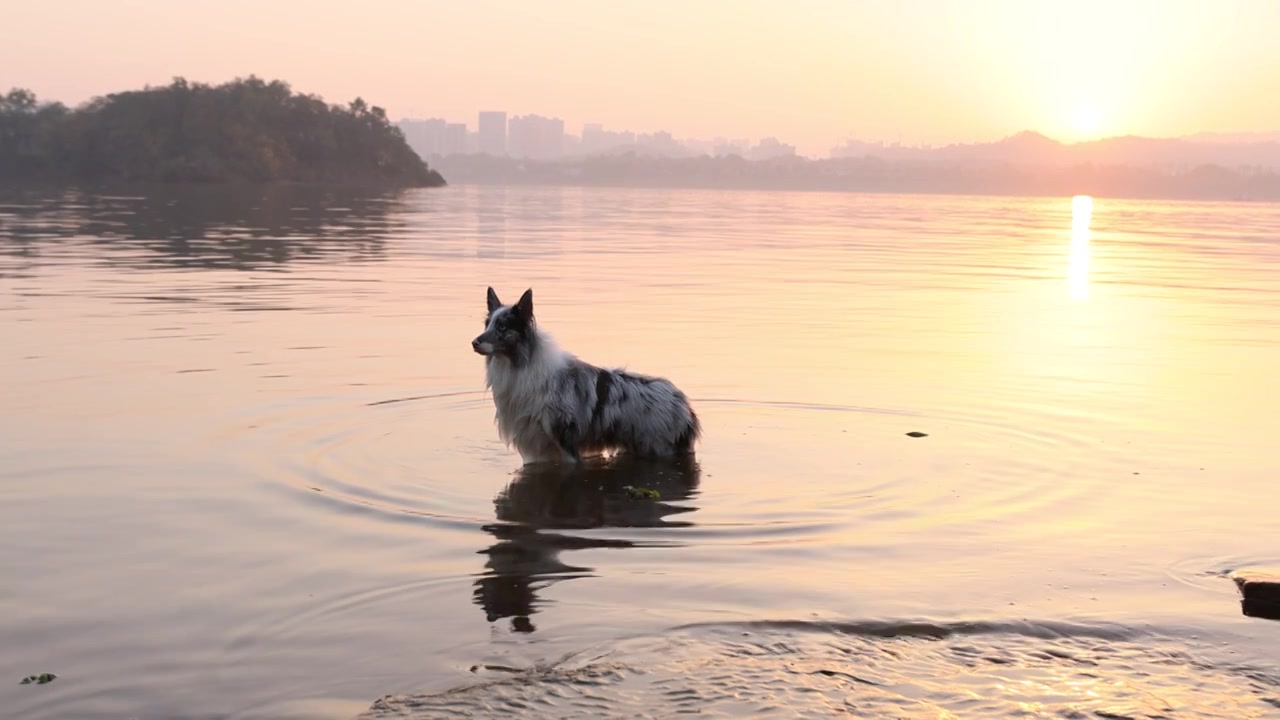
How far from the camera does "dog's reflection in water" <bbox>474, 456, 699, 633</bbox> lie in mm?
8328

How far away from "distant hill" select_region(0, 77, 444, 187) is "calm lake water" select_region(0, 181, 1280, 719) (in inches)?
5729

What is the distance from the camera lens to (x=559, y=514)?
10656 mm

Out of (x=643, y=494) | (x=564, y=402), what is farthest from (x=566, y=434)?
(x=643, y=494)

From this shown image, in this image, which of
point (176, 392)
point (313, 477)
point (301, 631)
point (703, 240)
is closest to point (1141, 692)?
point (301, 631)

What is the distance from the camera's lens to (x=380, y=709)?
20.2ft

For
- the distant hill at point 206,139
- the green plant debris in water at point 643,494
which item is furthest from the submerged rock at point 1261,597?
the distant hill at point 206,139

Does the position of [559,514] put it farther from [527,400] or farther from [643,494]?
[527,400]

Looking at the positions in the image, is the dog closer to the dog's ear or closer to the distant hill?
the dog's ear

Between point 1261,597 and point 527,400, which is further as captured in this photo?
point 527,400

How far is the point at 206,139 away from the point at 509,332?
167663 millimetres

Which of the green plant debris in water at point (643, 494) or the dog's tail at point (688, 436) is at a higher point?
the dog's tail at point (688, 436)

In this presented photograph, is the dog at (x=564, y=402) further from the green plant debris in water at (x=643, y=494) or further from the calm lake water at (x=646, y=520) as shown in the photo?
the green plant debris in water at (x=643, y=494)

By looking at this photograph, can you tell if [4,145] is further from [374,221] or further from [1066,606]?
[1066,606]

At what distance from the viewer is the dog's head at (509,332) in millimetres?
12117
